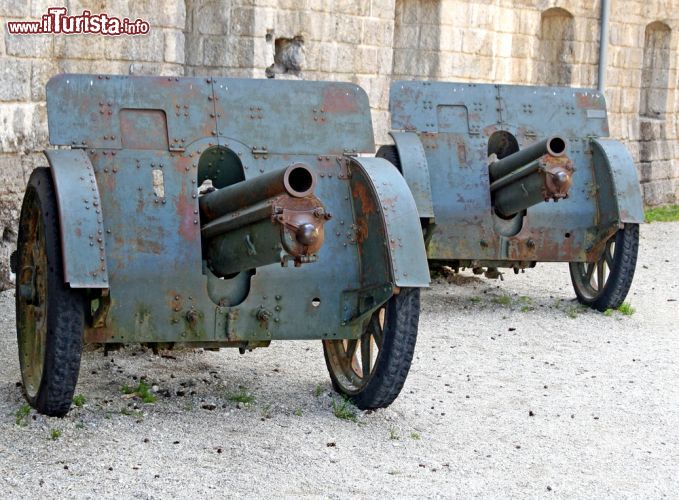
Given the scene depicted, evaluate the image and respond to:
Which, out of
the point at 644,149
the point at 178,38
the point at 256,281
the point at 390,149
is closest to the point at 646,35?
the point at 644,149

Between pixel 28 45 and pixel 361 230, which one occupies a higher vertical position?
pixel 28 45

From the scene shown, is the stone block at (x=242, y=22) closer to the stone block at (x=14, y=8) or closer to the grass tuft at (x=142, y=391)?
the stone block at (x=14, y=8)

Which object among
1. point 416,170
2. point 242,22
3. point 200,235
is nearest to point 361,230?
point 200,235

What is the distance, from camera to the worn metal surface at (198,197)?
→ 5523mm

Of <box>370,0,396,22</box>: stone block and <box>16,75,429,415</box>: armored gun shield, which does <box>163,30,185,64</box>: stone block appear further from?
<box>16,75,429,415</box>: armored gun shield

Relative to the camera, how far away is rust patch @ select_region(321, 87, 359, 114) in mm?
6070

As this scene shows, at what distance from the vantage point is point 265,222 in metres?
5.05

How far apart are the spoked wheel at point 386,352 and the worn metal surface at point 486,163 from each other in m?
2.34

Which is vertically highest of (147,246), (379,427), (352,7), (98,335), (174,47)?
(352,7)

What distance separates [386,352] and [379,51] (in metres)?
7.68

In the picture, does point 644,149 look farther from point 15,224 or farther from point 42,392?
point 42,392

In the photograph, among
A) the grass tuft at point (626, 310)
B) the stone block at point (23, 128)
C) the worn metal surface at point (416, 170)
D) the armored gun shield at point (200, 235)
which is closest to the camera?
the armored gun shield at point (200, 235)

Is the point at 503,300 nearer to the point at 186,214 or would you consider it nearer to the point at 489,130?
the point at 489,130

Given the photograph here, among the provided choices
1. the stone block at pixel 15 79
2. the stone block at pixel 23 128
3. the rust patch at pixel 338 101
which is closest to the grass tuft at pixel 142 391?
the rust patch at pixel 338 101
